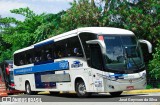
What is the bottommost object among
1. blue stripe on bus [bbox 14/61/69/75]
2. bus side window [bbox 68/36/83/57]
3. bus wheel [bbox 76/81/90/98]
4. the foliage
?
bus wheel [bbox 76/81/90/98]

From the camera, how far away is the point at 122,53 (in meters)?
19.9

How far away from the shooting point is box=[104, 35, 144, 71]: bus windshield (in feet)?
64.3

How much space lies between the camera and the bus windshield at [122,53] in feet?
64.3

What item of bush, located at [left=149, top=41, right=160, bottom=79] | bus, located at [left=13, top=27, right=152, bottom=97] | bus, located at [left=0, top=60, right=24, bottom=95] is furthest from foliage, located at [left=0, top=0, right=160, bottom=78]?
bus, located at [left=13, top=27, right=152, bottom=97]

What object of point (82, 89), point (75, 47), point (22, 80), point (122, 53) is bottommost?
point (82, 89)

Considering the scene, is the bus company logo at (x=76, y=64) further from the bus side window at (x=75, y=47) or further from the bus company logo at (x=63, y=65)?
the bus company logo at (x=63, y=65)

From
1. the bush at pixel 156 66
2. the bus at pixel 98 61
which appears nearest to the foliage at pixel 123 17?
the bush at pixel 156 66

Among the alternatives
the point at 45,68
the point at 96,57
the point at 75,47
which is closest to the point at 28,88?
the point at 45,68

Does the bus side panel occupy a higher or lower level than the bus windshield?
lower

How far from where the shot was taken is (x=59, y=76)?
23.5 m

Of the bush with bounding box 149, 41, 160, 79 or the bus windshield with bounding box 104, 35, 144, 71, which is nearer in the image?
the bus windshield with bounding box 104, 35, 144, 71

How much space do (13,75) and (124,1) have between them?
1055cm

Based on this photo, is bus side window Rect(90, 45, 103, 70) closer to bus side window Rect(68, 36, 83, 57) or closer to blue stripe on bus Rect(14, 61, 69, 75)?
bus side window Rect(68, 36, 83, 57)

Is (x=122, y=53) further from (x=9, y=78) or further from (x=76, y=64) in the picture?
(x=9, y=78)
